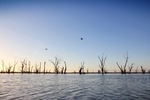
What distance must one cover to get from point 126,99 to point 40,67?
155 meters

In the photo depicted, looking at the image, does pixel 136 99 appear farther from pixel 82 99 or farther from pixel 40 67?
pixel 40 67

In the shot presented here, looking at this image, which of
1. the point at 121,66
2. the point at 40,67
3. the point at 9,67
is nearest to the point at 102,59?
the point at 121,66

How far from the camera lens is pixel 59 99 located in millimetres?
16547

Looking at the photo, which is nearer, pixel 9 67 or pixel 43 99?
pixel 43 99

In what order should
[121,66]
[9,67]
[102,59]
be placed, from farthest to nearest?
1. [9,67]
2. [121,66]
3. [102,59]

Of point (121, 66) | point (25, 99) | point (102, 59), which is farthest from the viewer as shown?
point (121, 66)

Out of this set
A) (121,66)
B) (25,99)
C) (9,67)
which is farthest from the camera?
(9,67)

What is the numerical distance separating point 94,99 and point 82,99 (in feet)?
3.21

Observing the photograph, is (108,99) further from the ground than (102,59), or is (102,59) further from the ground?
(102,59)

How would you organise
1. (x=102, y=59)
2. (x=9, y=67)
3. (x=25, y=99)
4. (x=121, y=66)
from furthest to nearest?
(x=9, y=67) < (x=121, y=66) < (x=102, y=59) < (x=25, y=99)

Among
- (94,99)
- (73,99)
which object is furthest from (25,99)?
(94,99)

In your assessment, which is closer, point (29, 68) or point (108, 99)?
point (108, 99)

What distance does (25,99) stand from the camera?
16.3 metres

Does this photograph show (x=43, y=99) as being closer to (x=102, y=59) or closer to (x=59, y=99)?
(x=59, y=99)
